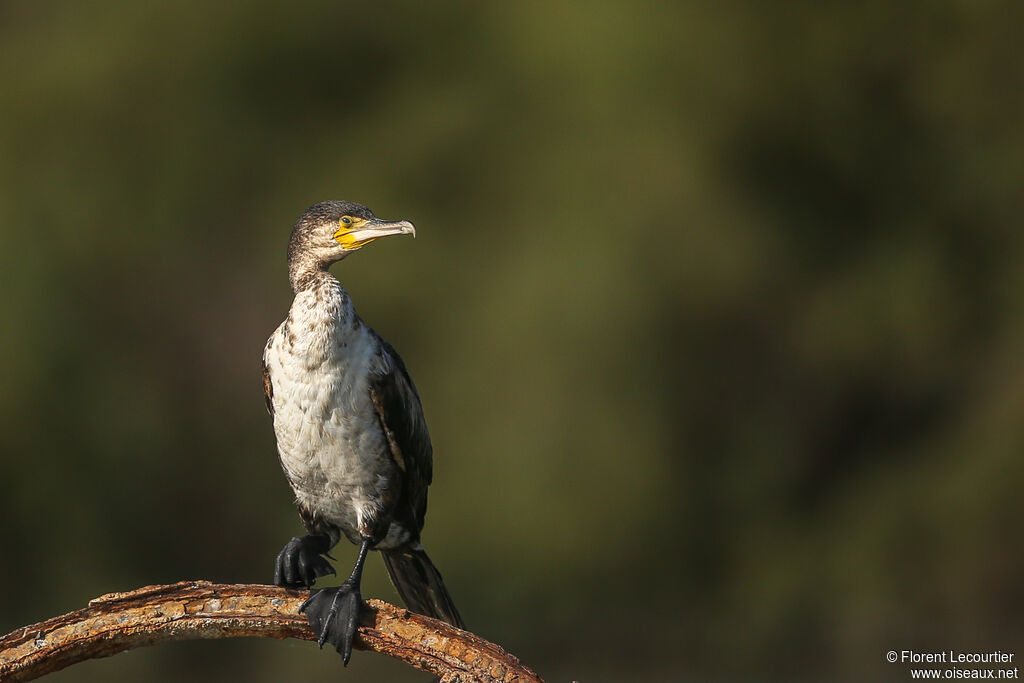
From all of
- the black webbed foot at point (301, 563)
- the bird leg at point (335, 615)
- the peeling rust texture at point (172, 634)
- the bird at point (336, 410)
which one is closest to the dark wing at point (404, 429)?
the bird at point (336, 410)

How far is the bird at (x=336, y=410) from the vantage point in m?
3.54

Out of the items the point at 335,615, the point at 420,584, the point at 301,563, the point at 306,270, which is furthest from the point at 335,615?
the point at 306,270

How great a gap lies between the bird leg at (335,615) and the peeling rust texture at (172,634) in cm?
16

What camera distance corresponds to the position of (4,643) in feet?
9.98

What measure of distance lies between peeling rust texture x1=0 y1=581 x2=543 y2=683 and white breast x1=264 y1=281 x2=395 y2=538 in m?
0.59

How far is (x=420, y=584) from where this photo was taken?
157 inches

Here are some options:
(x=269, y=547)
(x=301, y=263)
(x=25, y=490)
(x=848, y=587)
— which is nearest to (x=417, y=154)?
(x=269, y=547)

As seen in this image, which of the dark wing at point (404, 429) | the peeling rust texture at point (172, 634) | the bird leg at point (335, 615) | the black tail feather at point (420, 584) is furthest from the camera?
the black tail feather at point (420, 584)

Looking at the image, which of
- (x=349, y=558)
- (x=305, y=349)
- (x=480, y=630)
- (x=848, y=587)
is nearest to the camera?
(x=305, y=349)

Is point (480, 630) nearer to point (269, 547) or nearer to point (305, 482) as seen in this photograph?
point (269, 547)

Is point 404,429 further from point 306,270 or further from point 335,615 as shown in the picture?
point 335,615

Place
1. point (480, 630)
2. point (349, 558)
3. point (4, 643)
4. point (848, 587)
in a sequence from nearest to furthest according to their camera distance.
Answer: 1. point (4, 643)
2. point (349, 558)
3. point (480, 630)
4. point (848, 587)

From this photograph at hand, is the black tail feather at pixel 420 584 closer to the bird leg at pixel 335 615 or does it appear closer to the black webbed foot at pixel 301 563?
the black webbed foot at pixel 301 563

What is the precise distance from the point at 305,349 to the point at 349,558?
505cm
